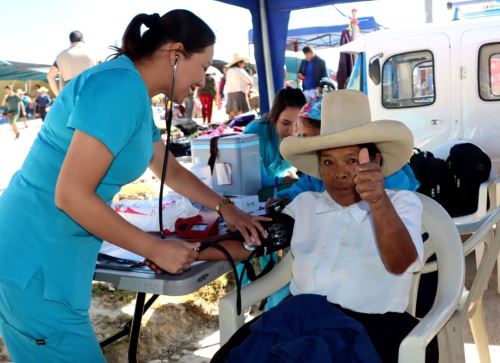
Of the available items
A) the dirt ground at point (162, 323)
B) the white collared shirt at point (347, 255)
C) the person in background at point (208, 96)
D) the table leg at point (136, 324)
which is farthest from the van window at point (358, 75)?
the person in background at point (208, 96)

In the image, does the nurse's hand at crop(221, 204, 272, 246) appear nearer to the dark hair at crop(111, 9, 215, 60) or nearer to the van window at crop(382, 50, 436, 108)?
the dark hair at crop(111, 9, 215, 60)

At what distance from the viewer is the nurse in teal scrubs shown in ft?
4.02

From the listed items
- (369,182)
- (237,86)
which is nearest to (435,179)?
(369,182)

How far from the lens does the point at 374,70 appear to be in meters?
5.58

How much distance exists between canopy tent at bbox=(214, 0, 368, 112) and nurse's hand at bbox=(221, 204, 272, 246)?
3.22 metres

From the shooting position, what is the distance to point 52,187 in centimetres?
136

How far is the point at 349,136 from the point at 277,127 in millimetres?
1609

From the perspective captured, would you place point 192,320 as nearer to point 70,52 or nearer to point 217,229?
point 217,229

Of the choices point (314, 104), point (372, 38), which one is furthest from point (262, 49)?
point (314, 104)

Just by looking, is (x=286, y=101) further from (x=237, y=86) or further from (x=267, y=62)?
(x=237, y=86)

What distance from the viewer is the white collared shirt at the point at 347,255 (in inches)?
63.4

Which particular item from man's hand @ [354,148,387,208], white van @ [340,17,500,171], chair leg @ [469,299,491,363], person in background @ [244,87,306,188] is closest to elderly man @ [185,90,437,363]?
man's hand @ [354,148,387,208]

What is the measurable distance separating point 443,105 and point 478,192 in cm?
187

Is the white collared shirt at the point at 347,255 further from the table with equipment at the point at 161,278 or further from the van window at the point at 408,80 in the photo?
the van window at the point at 408,80
